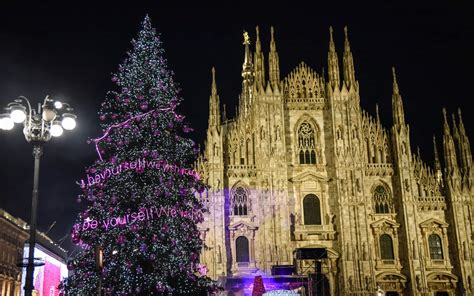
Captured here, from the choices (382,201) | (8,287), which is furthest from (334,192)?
(8,287)

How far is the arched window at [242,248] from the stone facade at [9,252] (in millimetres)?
19868

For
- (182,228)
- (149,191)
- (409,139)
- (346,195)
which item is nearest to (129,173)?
(149,191)

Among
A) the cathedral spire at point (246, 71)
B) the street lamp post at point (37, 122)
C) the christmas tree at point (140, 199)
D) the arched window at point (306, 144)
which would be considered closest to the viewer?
the street lamp post at point (37, 122)

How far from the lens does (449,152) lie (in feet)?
142

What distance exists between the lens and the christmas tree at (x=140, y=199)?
1939cm

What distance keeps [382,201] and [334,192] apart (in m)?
3.88

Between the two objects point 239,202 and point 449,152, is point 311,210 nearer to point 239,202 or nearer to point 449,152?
point 239,202

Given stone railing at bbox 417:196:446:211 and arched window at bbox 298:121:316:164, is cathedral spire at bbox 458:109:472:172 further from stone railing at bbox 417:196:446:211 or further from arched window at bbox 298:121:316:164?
arched window at bbox 298:121:316:164

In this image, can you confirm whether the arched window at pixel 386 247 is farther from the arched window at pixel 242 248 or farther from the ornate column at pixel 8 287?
Answer: the ornate column at pixel 8 287

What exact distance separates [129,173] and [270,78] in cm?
2506

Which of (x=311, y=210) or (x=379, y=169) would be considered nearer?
(x=311, y=210)

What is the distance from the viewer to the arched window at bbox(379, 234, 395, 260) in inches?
1635

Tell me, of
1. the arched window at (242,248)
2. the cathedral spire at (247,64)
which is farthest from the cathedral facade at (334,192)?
the cathedral spire at (247,64)

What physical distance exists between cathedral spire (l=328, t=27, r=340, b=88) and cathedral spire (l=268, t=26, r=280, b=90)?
4265mm
